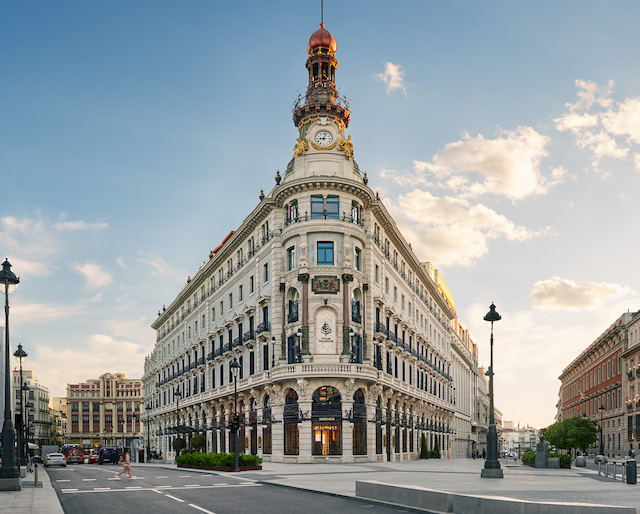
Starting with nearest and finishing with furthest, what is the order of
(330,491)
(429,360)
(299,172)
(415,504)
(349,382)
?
(415,504) → (330,491) → (349,382) → (299,172) → (429,360)

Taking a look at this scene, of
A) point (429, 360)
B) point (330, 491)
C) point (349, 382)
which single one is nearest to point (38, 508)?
point (330, 491)

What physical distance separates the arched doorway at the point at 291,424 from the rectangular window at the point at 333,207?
44.1 ft

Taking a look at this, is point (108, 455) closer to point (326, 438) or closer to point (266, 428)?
point (266, 428)

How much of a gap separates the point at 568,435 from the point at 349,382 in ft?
161

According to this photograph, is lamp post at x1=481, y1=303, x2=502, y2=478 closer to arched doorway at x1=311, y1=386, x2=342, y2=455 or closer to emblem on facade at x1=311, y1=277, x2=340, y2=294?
arched doorway at x1=311, y1=386, x2=342, y2=455

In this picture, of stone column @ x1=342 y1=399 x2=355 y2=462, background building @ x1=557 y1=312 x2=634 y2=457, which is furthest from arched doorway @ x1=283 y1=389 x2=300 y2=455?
background building @ x1=557 y1=312 x2=634 y2=457

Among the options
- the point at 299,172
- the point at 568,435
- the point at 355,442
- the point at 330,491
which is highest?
the point at 299,172

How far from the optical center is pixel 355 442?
50.6m

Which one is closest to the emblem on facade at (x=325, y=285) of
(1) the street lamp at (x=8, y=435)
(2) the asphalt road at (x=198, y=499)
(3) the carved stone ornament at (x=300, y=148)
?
(3) the carved stone ornament at (x=300, y=148)

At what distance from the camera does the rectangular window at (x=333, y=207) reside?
5259 cm

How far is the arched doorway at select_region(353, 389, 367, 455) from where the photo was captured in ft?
166

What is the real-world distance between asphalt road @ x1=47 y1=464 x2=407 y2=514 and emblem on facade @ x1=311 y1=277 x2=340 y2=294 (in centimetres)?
2235

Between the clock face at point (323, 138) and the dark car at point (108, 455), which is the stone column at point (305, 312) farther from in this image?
the dark car at point (108, 455)

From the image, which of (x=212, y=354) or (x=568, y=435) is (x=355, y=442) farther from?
(x=568, y=435)
